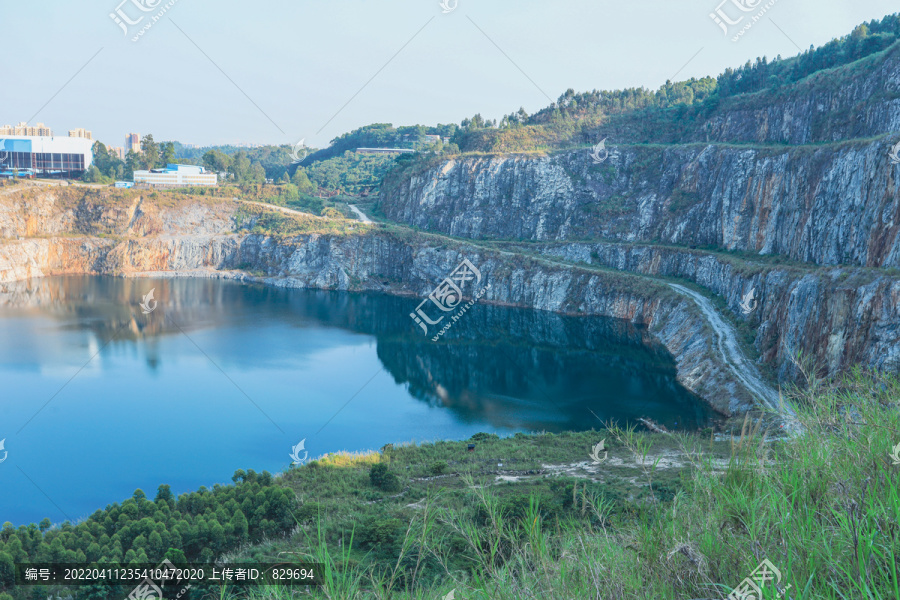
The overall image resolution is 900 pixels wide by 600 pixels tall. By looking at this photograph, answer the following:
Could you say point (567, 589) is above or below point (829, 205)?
below

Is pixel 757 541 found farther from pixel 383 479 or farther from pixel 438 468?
pixel 438 468

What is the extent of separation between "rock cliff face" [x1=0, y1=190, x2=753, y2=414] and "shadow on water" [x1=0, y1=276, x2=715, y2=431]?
8.44 ft

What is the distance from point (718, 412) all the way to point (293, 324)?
3586 cm

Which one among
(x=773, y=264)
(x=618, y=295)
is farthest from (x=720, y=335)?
(x=618, y=295)

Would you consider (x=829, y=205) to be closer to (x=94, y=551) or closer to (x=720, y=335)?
(x=720, y=335)

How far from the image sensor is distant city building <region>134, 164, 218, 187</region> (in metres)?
86.7

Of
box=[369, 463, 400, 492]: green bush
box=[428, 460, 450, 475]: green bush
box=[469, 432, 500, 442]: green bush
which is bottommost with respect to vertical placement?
box=[469, 432, 500, 442]: green bush

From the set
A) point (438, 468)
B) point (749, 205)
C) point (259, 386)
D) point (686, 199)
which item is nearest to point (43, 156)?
point (259, 386)

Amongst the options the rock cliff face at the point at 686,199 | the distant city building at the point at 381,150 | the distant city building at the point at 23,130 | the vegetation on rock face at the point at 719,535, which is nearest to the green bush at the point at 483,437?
the vegetation on rock face at the point at 719,535

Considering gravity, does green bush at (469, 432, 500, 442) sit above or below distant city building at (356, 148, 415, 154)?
below

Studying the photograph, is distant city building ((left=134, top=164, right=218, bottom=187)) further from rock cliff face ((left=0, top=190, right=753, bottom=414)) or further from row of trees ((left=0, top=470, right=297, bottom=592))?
row of trees ((left=0, top=470, right=297, bottom=592))

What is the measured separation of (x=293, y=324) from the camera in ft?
179

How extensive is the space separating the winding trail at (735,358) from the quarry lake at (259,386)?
9.76ft

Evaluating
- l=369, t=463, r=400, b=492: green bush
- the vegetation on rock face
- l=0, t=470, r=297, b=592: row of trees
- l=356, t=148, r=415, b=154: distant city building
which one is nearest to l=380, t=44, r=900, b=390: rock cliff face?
l=369, t=463, r=400, b=492: green bush
